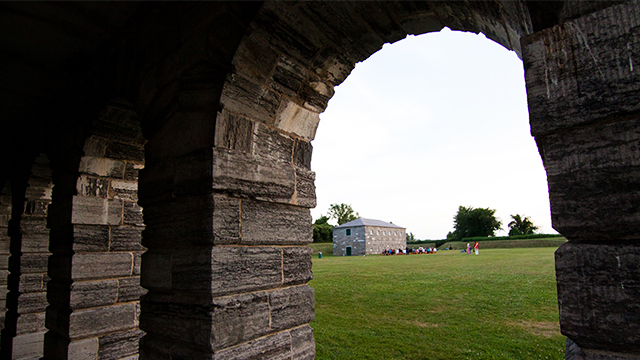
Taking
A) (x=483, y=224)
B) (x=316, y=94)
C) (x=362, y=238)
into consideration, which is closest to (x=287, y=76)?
(x=316, y=94)

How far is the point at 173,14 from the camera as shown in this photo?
2.81 meters

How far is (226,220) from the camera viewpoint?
7.26 ft

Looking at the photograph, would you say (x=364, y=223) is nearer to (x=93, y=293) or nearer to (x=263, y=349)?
(x=93, y=293)

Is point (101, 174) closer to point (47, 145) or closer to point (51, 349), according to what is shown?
point (47, 145)

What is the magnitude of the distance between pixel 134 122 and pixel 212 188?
2.56 m

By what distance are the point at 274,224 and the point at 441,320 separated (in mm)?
5946

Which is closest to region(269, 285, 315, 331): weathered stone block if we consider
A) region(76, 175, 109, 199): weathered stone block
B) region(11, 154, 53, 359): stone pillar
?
region(76, 175, 109, 199): weathered stone block

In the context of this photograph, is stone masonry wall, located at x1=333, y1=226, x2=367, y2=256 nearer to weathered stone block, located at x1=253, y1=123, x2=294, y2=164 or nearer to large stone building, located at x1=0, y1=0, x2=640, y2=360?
large stone building, located at x1=0, y1=0, x2=640, y2=360

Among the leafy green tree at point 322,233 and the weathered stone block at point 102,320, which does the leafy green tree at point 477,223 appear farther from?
the weathered stone block at point 102,320

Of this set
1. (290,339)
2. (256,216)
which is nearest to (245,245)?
(256,216)

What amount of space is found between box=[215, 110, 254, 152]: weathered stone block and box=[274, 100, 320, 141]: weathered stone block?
0.29 metres

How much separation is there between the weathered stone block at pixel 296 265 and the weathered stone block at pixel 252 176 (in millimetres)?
406

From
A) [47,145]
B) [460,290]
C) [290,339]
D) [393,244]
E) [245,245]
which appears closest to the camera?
[245,245]

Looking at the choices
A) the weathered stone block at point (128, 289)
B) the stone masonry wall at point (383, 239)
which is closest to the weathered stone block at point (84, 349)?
the weathered stone block at point (128, 289)
